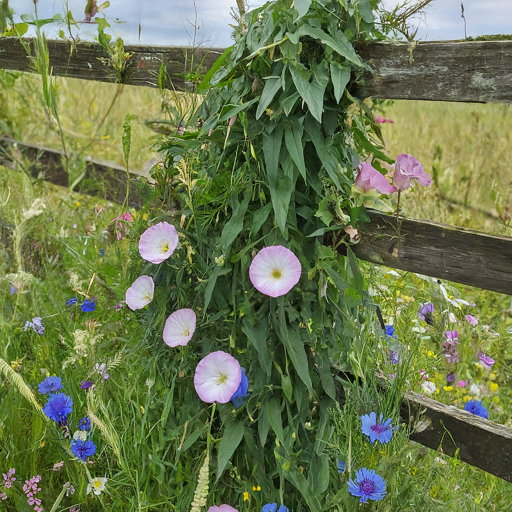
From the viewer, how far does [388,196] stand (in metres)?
1.63

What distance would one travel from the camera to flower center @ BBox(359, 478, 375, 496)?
137 cm

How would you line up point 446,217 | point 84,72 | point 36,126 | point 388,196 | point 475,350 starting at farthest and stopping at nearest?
point 36,126 < point 446,217 < point 84,72 < point 475,350 < point 388,196

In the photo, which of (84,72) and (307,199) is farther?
(84,72)

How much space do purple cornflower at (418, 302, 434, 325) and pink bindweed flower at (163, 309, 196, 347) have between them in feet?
3.55

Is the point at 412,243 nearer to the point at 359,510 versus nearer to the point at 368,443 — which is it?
the point at 368,443

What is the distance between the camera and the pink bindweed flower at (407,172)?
1.50m

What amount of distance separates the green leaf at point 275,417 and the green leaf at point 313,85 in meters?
0.78

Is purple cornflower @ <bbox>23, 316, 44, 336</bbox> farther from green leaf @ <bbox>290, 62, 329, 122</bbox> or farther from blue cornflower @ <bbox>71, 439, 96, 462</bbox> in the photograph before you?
green leaf @ <bbox>290, 62, 329, 122</bbox>

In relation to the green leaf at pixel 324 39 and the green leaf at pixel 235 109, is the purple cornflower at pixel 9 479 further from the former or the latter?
the green leaf at pixel 324 39

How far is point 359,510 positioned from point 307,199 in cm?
87

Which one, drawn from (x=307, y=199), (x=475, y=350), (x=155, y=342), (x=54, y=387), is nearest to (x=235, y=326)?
(x=155, y=342)

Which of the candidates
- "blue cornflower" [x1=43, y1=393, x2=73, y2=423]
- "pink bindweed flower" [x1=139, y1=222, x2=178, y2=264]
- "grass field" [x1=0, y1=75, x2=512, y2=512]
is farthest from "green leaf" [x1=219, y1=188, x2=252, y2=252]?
"blue cornflower" [x1=43, y1=393, x2=73, y2=423]

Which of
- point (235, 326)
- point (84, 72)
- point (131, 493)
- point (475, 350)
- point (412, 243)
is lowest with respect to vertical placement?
point (131, 493)

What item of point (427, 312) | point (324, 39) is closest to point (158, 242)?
point (324, 39)
